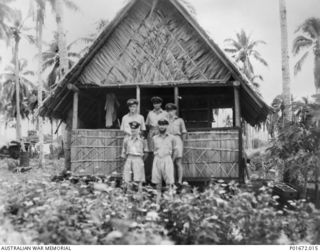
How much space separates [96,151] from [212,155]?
250 centimetres

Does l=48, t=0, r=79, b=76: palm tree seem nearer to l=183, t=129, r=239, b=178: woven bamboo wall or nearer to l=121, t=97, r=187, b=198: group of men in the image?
l=121, t=97, r=187, b=198: group of men

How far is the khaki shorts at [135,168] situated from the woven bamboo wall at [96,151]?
41.7 inches

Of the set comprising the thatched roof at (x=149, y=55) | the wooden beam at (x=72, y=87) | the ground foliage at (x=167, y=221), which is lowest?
the ground foliage at (x=167, y=221)

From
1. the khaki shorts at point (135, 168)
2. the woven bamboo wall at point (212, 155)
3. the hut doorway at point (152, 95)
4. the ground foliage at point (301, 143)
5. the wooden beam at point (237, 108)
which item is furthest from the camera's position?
the hut doorway at point (152, 95)

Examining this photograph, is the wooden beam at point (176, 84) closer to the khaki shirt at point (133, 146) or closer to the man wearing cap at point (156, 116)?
the man wearing cap at point (156, 116)

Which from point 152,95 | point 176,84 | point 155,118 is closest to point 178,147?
point 155,118

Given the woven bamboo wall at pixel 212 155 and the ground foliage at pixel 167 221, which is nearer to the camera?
the ground foliage at pixel 167 221

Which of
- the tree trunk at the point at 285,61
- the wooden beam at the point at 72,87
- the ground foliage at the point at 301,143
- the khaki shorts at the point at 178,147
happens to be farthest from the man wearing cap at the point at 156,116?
the tree trunk at the point at 285,61

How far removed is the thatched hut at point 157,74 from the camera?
27.8 feet

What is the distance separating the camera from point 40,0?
1917cm

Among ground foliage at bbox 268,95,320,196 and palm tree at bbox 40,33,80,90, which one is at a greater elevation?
palm tree at bbox 40,33,80,90

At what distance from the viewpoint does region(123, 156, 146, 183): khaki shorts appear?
7.61 m

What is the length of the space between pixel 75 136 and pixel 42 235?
466cm

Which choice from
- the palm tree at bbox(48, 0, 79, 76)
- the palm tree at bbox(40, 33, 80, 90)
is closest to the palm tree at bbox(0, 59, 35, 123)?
the palm tree at bbox(40, 33, 80, 90)
